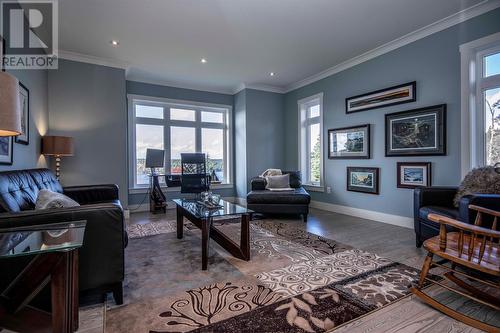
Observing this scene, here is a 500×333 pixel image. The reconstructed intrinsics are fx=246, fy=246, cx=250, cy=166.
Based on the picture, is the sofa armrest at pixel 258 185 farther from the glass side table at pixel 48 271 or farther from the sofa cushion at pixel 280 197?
the glass side table at pixel 48 271

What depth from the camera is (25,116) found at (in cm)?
292

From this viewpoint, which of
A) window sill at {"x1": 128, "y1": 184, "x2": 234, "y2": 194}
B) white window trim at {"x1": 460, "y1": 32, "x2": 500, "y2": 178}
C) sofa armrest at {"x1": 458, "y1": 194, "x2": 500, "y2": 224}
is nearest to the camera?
sofa armrest at {"x1": 458, "y1": 194, "x2": 500, "y2": 224}

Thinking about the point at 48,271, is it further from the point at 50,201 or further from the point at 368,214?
the point at 368,214

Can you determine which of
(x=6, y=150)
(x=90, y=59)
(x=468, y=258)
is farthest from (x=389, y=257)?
(x=90, y=59)

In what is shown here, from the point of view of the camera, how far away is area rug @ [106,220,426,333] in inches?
60.7

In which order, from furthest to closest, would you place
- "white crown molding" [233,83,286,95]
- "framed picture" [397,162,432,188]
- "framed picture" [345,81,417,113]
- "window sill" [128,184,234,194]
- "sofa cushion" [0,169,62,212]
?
"white crown molding" [233,83,286,95], "window sill" [128,184,234,194], "framed picture" [345,81,417,113], "framed picture" [397,162,432,188], "sofa cushion" [0,169,62,212]

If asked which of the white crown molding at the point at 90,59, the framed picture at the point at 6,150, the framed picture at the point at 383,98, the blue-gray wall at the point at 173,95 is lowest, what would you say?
the framed picture at the point at 6,150

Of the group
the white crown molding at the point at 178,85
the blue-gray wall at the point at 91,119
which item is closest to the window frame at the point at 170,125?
the white crown molding at the point at 178,85

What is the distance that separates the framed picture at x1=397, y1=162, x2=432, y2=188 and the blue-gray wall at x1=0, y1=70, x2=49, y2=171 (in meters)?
4.91

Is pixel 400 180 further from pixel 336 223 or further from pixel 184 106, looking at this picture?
pixel 184 106

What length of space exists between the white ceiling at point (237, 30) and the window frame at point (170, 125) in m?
0.78

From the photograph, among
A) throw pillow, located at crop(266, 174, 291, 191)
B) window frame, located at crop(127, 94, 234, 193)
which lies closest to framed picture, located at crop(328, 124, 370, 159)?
throw pillow, located at crop(266, 174, 291, 191)

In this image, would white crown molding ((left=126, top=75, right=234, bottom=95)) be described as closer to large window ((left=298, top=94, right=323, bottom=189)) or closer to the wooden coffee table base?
large window ((left=298, top=94, right=323, bottom=189))

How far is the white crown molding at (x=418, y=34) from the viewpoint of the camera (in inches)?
113
